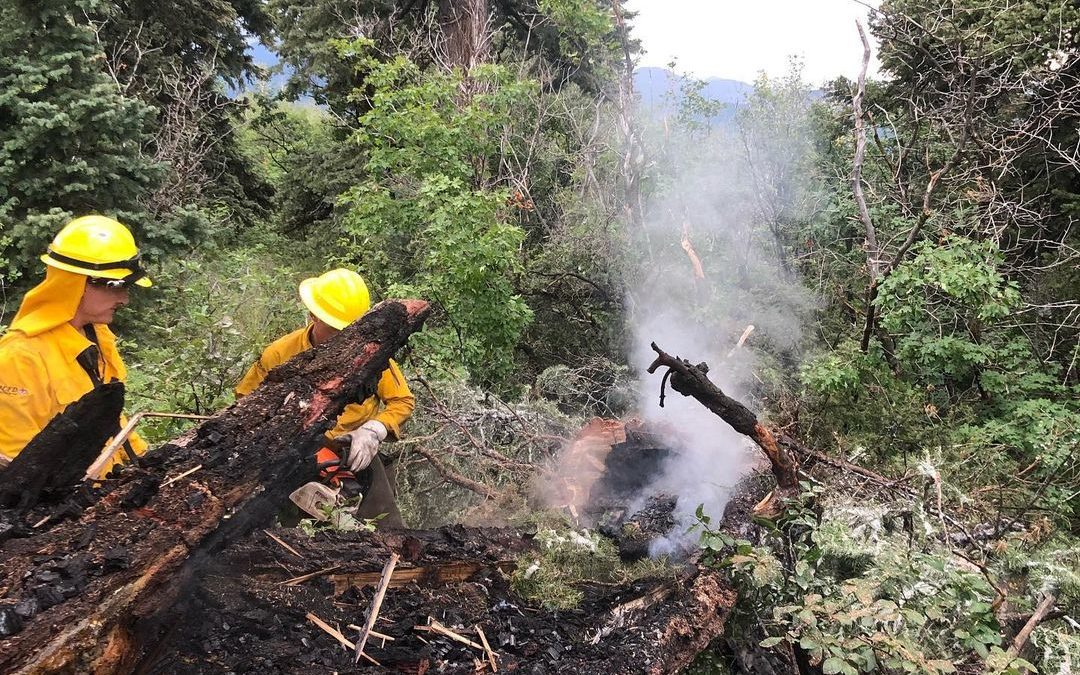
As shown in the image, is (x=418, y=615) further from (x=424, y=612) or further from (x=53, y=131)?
(x=53, y=131)

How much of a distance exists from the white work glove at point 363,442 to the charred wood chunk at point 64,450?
131 cm

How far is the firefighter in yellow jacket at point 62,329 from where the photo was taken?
8.14ft

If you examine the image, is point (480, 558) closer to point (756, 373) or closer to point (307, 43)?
point (756, 373)

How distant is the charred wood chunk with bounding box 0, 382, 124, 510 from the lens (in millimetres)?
2008

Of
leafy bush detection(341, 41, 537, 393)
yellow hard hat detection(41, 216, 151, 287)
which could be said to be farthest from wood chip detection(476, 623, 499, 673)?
leafy bush detection(341, 41, 537, 393)

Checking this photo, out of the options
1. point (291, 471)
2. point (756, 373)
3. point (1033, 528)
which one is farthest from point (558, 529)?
point (756, 373)

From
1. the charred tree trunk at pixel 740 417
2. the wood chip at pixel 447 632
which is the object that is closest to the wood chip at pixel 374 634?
the wood chip at pixel 447 632

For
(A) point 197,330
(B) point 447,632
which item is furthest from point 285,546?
(A) point 197,330

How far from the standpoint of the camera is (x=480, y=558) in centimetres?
285

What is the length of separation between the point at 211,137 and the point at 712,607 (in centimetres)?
1196

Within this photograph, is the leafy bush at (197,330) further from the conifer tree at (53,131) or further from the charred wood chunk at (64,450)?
the charred wood chunk at (64,450)

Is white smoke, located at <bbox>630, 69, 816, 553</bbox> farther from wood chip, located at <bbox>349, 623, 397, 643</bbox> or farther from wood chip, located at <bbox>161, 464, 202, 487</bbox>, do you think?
wood chip, located at <bbox>161, 464, 202, 487</bbox>

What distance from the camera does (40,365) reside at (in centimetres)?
253

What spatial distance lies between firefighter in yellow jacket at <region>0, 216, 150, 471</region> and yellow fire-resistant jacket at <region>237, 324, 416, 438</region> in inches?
35.6
